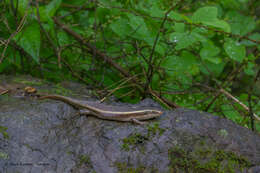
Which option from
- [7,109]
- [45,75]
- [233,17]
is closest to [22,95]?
[7,109]

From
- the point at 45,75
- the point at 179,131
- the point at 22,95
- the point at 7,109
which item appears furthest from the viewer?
the point at 45,75

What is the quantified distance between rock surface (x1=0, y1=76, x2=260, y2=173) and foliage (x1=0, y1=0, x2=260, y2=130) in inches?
44.3

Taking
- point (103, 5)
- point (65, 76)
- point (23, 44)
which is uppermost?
point (103, 5)

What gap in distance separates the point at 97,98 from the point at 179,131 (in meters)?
1.63

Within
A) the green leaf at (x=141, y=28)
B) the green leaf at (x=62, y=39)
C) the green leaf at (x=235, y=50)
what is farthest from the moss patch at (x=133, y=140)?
the green leaf at (x=62, y=39)

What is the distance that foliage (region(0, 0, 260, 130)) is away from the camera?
3.94 metres

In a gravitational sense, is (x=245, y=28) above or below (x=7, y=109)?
above

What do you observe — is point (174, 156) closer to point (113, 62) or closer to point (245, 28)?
point (113, 62)

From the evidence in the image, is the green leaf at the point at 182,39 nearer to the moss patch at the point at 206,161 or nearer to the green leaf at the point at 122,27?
the green leaf at the point at 122,27

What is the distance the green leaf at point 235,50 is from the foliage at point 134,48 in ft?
0.05

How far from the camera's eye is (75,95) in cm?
386

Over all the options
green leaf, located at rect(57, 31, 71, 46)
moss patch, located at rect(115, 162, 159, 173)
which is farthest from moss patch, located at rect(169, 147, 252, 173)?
green leaf, located at rect(57, 31, 71, 46)

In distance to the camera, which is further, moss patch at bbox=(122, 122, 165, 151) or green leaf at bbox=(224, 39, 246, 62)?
green leaf at bbox=(224, 39, 246, 62)

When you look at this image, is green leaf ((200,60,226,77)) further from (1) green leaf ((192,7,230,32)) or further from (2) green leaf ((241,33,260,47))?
(1) green leaf ((192,7,230,32))
